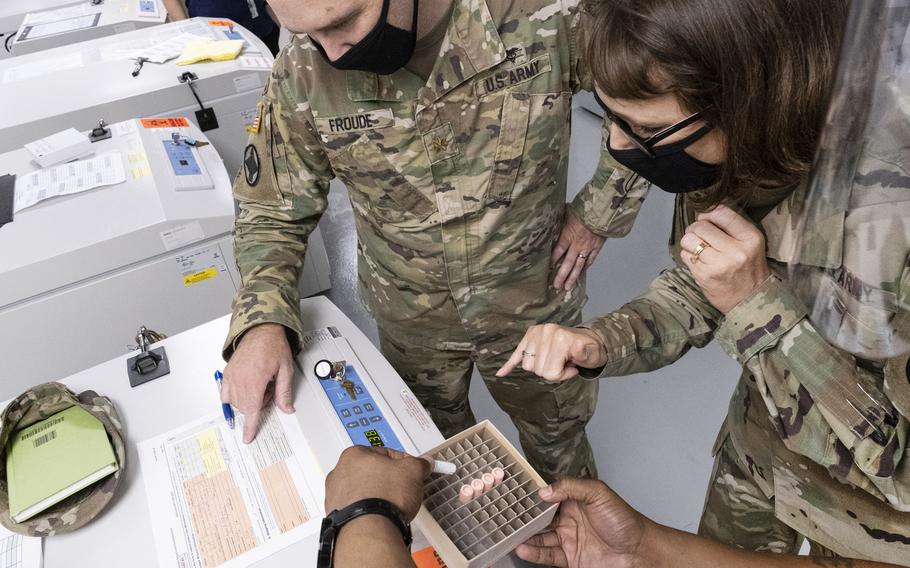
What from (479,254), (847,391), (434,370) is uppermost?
(847,391)

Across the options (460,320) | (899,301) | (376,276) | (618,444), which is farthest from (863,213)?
(618,444)

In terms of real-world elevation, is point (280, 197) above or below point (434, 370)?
above

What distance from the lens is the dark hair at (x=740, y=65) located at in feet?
2.06

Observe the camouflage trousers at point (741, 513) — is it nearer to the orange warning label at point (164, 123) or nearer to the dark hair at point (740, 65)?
the dark hair at point (740, 65)

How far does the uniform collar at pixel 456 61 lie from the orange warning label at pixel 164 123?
116 cm

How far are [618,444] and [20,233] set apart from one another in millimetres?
1855

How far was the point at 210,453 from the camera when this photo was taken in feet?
3.23

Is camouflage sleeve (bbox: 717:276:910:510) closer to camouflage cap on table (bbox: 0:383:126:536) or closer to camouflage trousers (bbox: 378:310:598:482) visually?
camouflage trousers (bbox: 378:310:598:482)

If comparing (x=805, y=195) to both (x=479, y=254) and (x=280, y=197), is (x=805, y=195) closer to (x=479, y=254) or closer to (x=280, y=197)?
(x=479, y=254)

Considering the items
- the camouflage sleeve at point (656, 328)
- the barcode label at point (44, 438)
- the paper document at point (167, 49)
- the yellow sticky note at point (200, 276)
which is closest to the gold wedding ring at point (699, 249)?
the camouflage sleeve at point (656, 328)

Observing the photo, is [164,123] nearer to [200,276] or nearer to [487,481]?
[200,276]

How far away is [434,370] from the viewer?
143 centimetres

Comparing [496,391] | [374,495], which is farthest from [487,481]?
[496,391]

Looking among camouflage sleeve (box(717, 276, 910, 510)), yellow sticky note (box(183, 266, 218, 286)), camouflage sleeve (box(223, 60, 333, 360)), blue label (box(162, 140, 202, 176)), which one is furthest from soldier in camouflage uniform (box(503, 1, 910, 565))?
blue label (box(162, 140, 202, 176))
